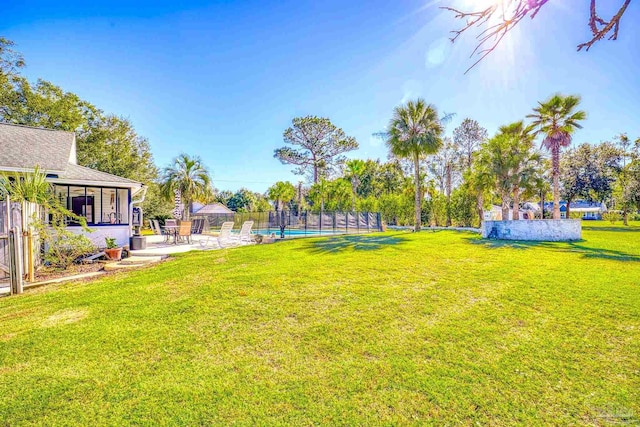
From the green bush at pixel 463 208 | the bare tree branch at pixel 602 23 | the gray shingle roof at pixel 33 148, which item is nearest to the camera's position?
the bare tree branch at pixel 602 23

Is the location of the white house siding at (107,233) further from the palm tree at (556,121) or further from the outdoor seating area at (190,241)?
the palm tree at (556,121)

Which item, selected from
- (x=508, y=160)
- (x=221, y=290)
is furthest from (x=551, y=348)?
(x=508, y=160)

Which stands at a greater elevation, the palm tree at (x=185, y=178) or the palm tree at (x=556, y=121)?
the palm tree at (x=556, y=121)

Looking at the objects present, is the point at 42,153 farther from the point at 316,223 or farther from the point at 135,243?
the point at 316,223

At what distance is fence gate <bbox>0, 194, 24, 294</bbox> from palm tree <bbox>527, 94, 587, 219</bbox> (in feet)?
80.4

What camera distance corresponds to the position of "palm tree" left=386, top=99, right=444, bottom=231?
1878cm

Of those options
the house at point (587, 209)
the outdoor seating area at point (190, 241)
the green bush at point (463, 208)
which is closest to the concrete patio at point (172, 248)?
the outdoor seating area at point (190, 241)

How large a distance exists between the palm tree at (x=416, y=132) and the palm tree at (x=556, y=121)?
664 centimetres

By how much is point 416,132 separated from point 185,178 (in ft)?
55.8

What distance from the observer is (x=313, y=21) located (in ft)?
30.9

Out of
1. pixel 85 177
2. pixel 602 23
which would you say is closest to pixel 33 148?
pixel 85 177

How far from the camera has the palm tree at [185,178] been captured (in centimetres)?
2255

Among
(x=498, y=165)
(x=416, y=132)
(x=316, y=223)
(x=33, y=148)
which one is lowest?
(x=316, y=223)

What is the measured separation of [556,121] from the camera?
62.6ft
